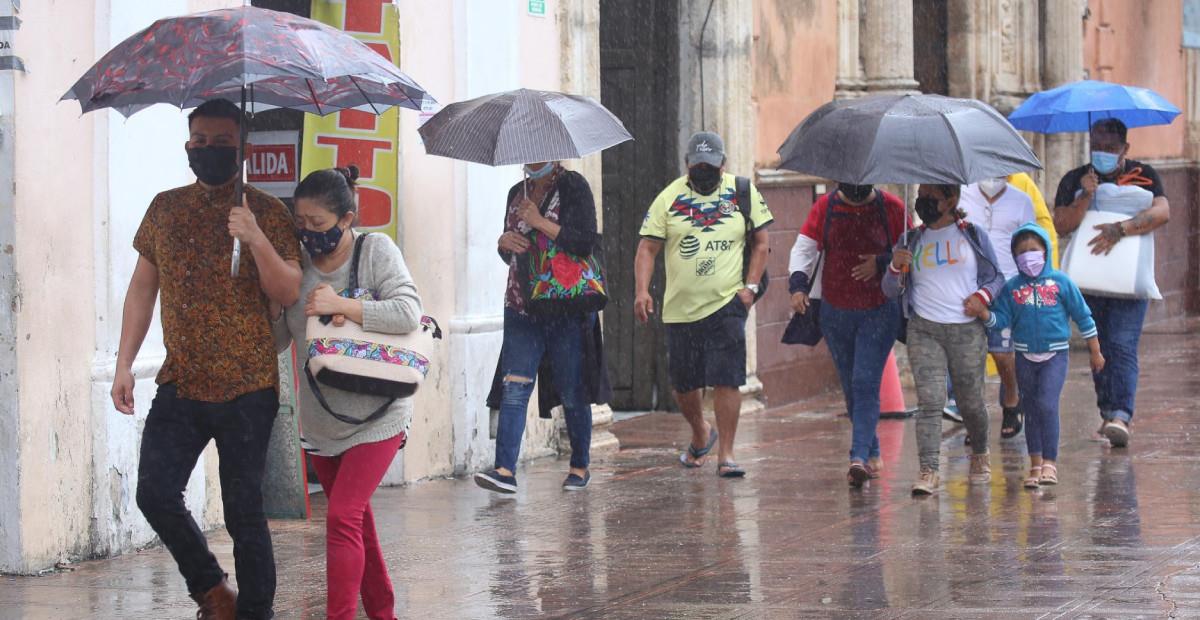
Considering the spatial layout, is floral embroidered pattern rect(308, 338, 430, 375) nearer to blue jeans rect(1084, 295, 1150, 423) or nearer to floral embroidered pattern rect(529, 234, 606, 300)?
floral embroidered pattern rect(529, 234, 606, 300)

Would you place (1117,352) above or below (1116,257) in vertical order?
below

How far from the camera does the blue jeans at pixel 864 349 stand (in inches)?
379

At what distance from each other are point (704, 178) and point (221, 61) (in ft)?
15.2

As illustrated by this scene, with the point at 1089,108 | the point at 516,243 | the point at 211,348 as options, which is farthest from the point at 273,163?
the point at 1089,108

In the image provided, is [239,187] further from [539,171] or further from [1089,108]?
[1089,108]

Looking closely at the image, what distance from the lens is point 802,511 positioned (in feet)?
29.5

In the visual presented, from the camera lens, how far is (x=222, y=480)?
6.23 meters

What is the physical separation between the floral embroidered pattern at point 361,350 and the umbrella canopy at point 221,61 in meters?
0.80

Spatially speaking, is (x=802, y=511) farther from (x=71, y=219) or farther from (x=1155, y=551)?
(x=71, y=219)

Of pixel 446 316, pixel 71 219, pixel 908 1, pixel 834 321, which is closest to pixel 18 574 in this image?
pixel 71 219

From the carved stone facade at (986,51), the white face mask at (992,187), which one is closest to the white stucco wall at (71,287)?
the white face mask at (992,187)

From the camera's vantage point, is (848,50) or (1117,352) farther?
(848,50)

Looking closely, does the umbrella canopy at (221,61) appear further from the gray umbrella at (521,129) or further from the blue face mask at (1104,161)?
the blue face mask at (1104,161)

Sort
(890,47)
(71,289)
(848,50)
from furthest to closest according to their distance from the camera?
(890,47), (848,50), (71,289)
